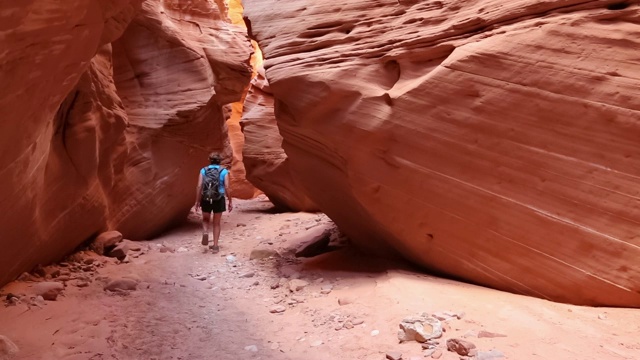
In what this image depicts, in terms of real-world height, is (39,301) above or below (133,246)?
above

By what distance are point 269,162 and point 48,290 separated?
24.2 feet

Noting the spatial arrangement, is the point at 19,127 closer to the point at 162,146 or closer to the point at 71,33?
the point at 71,33

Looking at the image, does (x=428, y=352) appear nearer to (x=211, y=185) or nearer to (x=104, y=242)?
(x=211, y=185)

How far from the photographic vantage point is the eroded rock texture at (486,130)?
3572 mm

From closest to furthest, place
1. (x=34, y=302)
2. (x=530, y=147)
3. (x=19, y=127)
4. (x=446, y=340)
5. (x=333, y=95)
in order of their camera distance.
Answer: (x=446, y=340)
(x=19, y=127)
(x=530, y=147)
(x=34, y=302)
(x=333, y=95)

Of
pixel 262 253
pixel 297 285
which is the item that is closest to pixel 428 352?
pixel 297 285

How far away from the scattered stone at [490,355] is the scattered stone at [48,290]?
12.0ft

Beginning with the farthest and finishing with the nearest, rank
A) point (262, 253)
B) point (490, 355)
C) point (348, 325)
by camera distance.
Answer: point (262, 253) < point (348, 325) < point (490, 355)

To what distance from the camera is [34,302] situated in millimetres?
4242

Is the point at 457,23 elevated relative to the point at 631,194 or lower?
elevated

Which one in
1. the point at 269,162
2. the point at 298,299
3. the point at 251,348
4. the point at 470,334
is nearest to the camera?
the point at 470,334

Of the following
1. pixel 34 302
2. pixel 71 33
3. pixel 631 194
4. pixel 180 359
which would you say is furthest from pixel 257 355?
pixel 631 194

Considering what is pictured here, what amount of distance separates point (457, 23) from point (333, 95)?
4.46ft

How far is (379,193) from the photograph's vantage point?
4.97 m
